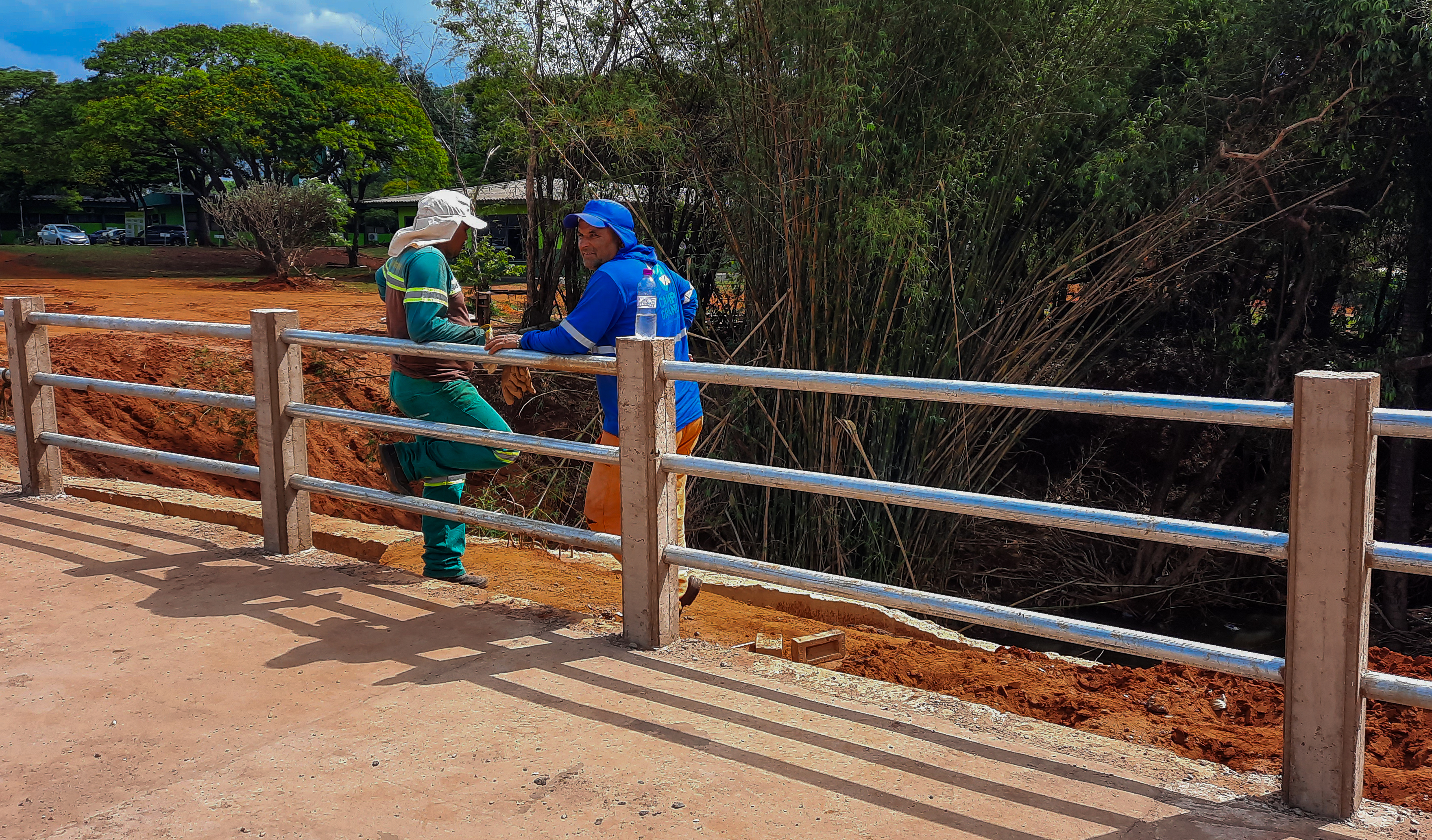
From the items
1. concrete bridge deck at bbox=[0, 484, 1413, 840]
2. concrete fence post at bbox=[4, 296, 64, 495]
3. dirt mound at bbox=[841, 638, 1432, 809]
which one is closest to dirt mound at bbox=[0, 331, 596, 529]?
concrete fence post at bbox=[4, 296, 64, 495]

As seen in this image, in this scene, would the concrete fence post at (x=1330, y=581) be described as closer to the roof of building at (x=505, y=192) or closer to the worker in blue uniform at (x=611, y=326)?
the worker in blue uniform at (x=611, y=326)

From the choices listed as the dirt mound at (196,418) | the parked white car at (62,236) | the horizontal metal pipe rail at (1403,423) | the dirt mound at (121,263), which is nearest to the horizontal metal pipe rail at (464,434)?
the horizontal metal pipe rail at (1403,423)

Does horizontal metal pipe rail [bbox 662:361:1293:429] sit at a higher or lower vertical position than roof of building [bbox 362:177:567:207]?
lower

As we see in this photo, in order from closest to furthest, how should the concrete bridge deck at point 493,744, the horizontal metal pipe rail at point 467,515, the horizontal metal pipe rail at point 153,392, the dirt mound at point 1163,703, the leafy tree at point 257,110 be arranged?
the concrete bridge deck at point 493,744 < the dirt mound at point 1163,703 < the horizontal metal pipe rail at point 467,515 < the horizontal metal pipe rail at point 153,392 < the leafy tree at point 257,110

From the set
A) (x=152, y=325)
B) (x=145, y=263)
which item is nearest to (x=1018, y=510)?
(x=152, y=325)

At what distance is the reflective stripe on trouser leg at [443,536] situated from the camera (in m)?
5.29

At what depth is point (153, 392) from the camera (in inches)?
232

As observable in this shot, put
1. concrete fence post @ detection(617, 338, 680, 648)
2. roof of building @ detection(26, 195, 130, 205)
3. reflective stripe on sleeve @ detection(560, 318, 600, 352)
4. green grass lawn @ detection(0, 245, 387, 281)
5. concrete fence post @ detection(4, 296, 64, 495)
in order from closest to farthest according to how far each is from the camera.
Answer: concrete fence post @ detection(617, 338, 680, 648) < reflective stripe on sleeve @ detection(560, 318, 600, 352) < concrete fence post @ detection(4, 296, 64, 495) < green grass lawn @ detection(0, 245, 387, 281) < roof of building @ detection(26, 195, 130, 205)

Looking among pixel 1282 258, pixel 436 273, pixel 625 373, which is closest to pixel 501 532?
pixel 436 273

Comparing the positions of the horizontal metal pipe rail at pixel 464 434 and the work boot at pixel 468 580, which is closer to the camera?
the horizontal metal pipe rail at pixel 464 434

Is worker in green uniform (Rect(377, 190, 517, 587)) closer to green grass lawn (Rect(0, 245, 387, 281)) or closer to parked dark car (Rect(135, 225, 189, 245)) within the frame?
green grass lawn (Rect(0, 245, 387, 281))

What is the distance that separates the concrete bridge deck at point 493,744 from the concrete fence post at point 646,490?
17cm

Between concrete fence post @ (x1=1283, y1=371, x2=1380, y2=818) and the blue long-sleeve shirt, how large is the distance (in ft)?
7.28

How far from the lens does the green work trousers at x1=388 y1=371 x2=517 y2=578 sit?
17.1ft
